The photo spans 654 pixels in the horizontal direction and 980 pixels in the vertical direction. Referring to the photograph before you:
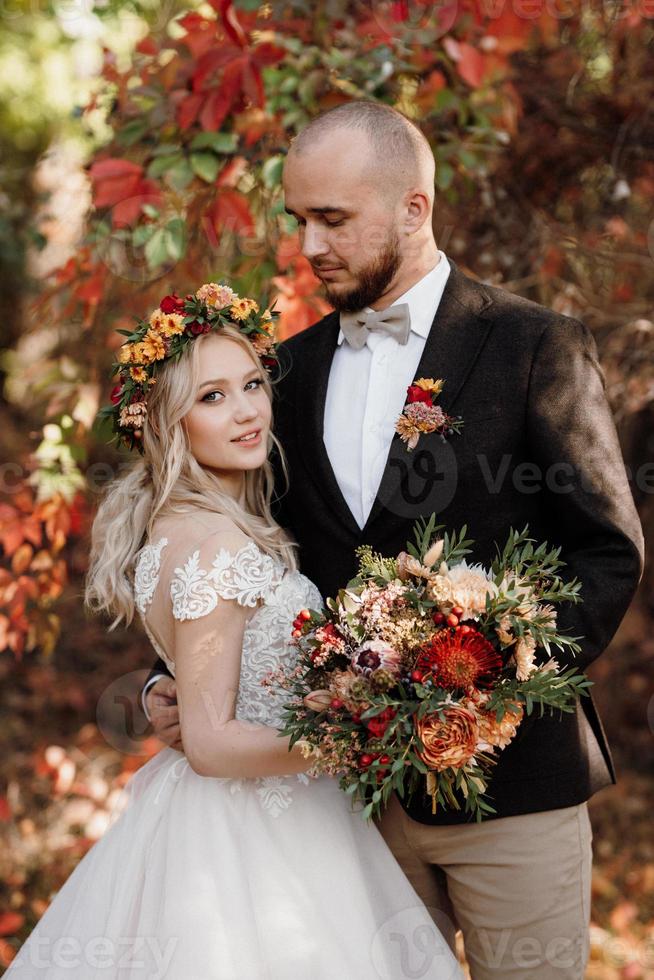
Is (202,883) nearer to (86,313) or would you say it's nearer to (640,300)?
(86,313)

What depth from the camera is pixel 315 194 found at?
262cm

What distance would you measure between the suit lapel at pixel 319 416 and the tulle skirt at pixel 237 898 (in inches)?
27.4

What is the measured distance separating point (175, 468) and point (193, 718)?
25.4 inches

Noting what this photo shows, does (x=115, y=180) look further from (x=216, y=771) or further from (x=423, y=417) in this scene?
(x=216, y=771)

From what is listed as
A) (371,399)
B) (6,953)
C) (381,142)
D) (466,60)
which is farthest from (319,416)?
(6,953)

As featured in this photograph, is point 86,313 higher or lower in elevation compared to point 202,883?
higher

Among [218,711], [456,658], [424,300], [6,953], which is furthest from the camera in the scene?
[6,953]

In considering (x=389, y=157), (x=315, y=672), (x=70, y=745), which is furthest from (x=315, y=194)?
(x=70, y=745)

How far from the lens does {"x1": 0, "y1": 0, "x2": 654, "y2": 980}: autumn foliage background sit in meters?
3.53

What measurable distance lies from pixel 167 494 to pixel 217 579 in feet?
1.13

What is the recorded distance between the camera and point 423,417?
2.53m

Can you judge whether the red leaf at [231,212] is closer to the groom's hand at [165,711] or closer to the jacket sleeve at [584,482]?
the jacket sleeve at [584,482]

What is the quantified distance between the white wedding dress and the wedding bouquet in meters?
0.43

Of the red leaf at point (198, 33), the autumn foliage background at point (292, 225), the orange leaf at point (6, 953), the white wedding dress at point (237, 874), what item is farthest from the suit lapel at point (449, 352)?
the orange leaf at point (6, 953)
